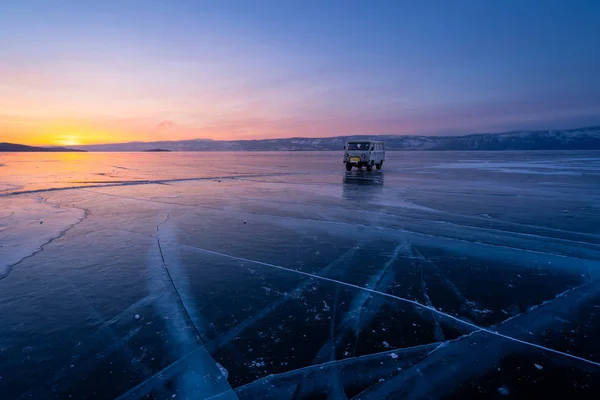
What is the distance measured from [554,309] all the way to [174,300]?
5678mm

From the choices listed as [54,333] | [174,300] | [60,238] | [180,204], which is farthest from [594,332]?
[180,204]

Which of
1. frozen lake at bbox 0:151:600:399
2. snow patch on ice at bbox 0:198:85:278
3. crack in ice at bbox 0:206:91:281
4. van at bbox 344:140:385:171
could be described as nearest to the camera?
frozen lake at bbox 0:151:600:399

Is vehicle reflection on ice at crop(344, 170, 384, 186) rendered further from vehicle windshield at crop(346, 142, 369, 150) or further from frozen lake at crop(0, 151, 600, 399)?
frozen lake at crop(0, 151, 600, 399)

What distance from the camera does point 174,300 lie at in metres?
4.84

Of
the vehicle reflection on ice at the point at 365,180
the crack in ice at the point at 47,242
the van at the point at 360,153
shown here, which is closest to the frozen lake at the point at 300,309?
the crack in ice at the point at 47,242

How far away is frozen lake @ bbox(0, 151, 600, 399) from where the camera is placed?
3129 mm

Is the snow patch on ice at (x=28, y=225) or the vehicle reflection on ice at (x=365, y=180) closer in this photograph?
the snow patch on ice at (x=28, y=225)

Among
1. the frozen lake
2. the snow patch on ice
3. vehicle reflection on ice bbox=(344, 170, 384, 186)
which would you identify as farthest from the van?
the snow patch on ice

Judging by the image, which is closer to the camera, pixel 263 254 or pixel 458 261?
pixel 458 261

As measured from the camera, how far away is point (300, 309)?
14.8 ft

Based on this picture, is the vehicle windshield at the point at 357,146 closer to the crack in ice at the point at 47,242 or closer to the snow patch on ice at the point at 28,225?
the crack in ice at the point at 47,242

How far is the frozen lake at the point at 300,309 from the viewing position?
313 centimetres

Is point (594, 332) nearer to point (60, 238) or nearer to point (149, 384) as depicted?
point (149, 384)

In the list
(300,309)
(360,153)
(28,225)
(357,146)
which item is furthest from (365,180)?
(300,309)
